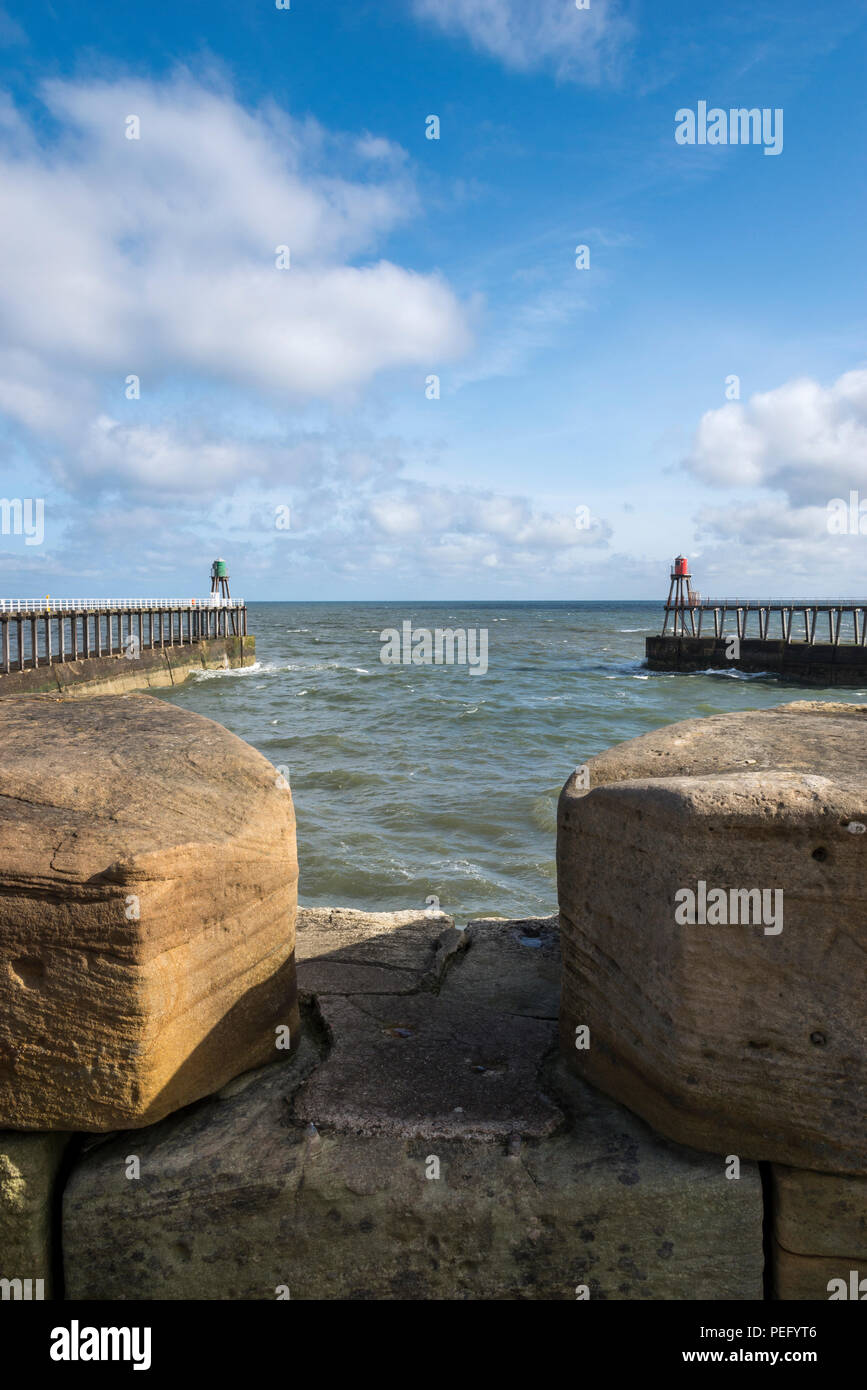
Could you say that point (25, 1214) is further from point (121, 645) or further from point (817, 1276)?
point (121, 645)

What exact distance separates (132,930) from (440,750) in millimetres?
14374

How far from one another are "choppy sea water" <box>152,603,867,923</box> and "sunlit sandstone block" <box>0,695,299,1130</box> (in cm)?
534

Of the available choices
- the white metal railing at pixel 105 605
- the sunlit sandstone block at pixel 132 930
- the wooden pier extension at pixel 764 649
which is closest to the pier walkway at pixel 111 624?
the white metal railing at pixel 105 605

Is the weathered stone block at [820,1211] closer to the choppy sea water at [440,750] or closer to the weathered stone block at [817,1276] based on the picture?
the weathered stone block at [817,1276]

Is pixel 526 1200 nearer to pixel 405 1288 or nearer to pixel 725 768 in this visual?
pixel 405 1288

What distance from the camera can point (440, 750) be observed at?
55.3 feet

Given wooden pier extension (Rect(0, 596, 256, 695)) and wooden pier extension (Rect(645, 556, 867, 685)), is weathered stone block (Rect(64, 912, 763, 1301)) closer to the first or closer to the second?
wooden pier extension (Rect(0, 596, 256, 695))

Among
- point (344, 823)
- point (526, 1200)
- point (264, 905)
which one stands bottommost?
point (344, 823)

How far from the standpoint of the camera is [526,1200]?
247 centimetres

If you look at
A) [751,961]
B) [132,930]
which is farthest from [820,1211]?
[132,930]

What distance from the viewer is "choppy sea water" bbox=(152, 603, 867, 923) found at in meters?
9.18

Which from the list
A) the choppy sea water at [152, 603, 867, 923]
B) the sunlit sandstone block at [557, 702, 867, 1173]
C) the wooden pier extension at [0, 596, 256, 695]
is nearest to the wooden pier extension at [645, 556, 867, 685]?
the choppy sea water at [152, 603, 867, 923]
